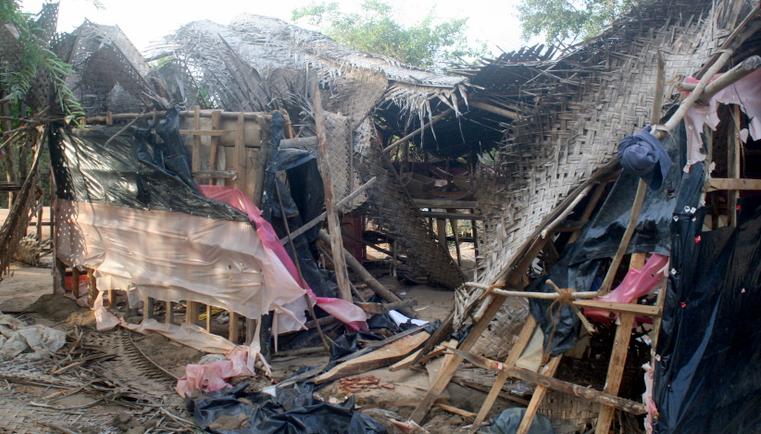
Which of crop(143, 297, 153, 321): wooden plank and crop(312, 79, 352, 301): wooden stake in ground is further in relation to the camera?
crop(143, 297, 153, 321): wooden plank

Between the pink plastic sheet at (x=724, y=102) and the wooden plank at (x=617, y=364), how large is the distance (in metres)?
1.06

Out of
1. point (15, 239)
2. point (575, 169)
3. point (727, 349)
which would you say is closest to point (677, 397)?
point (727, 349)

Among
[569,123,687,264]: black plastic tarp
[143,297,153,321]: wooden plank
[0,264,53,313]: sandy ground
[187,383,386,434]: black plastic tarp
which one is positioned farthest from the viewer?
[0,264,53,313]: sandy ground

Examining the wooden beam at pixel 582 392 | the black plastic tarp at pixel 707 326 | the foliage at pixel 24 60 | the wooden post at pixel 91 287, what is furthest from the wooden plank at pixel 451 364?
the wooden post at pixel 91 287

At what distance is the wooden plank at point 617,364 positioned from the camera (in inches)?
154

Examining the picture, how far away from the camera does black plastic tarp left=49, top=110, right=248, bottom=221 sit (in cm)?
641

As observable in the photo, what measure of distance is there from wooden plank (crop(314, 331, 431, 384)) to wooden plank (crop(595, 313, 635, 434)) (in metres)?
2.34

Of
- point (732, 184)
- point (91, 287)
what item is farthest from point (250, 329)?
point (732, 184)

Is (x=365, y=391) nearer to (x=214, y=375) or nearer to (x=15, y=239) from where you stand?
(x=214, y=375)

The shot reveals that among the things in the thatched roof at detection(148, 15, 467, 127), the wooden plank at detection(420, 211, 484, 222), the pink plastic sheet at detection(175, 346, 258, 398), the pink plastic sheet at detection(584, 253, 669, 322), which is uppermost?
the thatched roof at detection(148, 15, 467, 127)

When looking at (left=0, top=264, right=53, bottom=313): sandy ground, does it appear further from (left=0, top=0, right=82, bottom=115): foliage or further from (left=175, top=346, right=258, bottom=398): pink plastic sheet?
(left=175, top=346, right=258, bottom=398): pink plastic sheet

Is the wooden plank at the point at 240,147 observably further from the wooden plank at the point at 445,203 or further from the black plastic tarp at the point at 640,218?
the wooden plank at the point at 445,203

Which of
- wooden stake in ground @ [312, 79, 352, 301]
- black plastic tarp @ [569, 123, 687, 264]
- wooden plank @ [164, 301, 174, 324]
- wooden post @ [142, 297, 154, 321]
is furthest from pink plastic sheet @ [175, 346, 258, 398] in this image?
black plastic tarp @ [569, 123, 687, 264]

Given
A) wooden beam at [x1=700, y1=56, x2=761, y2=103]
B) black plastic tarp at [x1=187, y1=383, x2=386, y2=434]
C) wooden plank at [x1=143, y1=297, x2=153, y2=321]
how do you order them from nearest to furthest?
wooden beam at [x1=700, y1=56, x2=761, y2=103], black plastic tarp at [x1=187, y1=383, x2=386, y2=434], wooden plank at [x1=143, y1=297, x2=153, y2=321]
